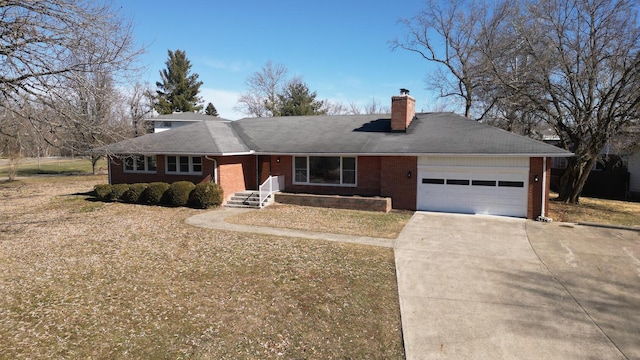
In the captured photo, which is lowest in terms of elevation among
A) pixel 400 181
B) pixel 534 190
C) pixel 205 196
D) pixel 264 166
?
pixel 205 196

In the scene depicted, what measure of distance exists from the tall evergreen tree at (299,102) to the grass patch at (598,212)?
2984 cm

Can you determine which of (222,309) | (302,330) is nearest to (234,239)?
(222,309)

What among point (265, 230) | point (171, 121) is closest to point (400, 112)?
point (265, 230)

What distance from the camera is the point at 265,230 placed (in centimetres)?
1243

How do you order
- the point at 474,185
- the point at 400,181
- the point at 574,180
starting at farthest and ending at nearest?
the point at 574,180 < the point at 400,181 < the point at 474,185

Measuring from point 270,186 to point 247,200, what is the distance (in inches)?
49.7

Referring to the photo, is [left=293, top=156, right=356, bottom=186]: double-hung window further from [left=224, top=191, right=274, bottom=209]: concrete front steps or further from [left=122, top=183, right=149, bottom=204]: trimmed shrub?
[left=122, top=183, right=149, bottom=204]: trimmed shrub

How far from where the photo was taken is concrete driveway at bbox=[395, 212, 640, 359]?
545 cm

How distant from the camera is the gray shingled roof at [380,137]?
14.7m

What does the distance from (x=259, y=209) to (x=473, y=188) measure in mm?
9154

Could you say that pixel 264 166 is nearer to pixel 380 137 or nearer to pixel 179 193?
pixel 179 193

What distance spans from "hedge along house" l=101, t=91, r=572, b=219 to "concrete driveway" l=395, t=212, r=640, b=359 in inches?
114

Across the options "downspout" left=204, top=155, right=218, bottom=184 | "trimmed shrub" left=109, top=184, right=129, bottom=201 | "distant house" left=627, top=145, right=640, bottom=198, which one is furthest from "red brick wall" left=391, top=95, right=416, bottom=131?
"distant house" left=627, top=145, right=640, bottom=198

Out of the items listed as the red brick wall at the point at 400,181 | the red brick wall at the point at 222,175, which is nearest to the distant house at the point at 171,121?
the red brick wall at the point at 222,175
